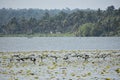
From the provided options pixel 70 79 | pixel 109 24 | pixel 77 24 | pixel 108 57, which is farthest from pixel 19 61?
pixel 77 24

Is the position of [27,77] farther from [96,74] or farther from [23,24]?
[23,24]

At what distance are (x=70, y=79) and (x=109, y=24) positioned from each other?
97.0 metres

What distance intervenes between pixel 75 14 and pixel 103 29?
2846 centimetres

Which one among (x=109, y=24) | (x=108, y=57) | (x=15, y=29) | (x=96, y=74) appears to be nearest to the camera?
(x=96, y=74)

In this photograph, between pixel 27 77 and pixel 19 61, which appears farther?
pixel 19 61

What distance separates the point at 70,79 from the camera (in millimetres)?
17781

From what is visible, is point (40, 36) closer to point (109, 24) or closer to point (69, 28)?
point (69, 28)

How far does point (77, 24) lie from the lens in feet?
427

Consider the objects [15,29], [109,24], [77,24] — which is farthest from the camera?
[15,29]

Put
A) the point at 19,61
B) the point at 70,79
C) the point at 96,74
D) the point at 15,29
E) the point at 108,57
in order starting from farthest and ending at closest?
the point at 15,29
the point at 108,57
the point at 19,61
the point at 96,74
the point at 70,79

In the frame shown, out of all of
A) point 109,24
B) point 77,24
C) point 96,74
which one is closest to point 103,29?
point 109,24

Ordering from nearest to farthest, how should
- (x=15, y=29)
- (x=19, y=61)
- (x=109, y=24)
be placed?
(x=19, y=61), (x=109, y=24), (x=15, y=29)

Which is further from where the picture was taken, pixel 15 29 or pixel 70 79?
pixel 15 29

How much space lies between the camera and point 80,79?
17922 millimetres
